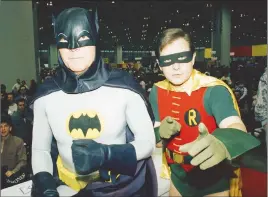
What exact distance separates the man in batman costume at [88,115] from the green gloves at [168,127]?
3.2 inches

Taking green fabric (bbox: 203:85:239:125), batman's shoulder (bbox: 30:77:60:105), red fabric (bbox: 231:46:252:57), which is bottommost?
green fabric (bbox: 203:85:239:125)

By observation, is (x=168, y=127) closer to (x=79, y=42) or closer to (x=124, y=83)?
(x=124, y=83)

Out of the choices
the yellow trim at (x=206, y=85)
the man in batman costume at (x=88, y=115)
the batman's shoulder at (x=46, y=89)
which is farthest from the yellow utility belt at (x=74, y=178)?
the yellow trim at (x=206, y=85)

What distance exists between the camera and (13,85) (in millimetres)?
8766

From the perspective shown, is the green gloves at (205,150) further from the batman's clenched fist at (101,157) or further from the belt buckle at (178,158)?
the belt buckle at (178,158)

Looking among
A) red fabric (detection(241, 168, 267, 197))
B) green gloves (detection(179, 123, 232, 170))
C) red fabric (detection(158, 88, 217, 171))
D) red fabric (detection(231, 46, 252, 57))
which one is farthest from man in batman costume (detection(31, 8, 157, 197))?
red fabric (detection(231, 46, 252, 57))

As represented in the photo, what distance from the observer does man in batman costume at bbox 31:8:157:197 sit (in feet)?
4.89

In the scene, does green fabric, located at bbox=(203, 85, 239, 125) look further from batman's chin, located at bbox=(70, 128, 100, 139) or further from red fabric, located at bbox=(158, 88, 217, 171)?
batman's chin, located at bbox=(70, 128, 100, 139)

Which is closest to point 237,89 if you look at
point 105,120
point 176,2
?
point 105,120

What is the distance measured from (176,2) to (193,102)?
45.2ft

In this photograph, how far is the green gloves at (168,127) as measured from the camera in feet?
5.13

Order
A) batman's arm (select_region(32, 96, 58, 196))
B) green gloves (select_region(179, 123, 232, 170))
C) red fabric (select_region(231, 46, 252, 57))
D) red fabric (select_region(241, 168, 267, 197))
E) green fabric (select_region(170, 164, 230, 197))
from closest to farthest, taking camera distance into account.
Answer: green gloves (select_region(179, 123, 232, 170)), batman's arm (select_region(32, 96, 58, 196)), green fabric (select_region(170, 164, 230, 197)), red fabric (select_region(241, 168, 267, 197)), red fabric (select_region(231, 46, 252, 57))

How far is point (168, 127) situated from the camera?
1577mm

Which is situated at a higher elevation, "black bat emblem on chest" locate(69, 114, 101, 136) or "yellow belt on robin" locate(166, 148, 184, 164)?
"black bat emblem on chest" locate(69, 114, 101, 136)
